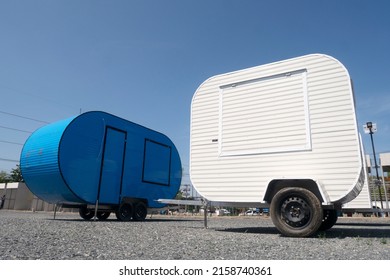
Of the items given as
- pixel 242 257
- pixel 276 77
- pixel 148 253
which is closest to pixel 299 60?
pixel 276 77

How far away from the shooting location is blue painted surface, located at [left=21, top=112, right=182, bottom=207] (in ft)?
35.1

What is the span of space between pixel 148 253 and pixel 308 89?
5293mm

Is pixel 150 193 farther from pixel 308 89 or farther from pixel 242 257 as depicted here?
pixel 242 257

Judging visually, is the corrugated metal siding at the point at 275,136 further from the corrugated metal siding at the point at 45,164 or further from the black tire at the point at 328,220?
the corrugated metal siding at the point at 45,164

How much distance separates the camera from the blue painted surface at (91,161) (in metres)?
10.7

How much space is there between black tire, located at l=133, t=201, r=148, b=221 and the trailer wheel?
27.6 feet

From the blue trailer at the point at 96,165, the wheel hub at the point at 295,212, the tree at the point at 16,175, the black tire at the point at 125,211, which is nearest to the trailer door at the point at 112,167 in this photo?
the blue trailer at the point at 96,165

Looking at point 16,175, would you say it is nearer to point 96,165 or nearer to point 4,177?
point 4,177

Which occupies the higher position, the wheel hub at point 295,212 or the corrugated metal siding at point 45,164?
the corrugated metal siding at point 45,164

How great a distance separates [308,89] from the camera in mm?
6785

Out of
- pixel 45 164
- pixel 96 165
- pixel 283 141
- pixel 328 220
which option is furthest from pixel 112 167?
pixel 328 220

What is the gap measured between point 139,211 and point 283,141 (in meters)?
8.83

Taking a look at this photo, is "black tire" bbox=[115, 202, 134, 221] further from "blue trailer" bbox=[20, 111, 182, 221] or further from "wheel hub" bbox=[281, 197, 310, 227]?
"wheel hub" bbox=[281, 197, 310, 227]

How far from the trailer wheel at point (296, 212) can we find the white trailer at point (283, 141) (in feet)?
0.07
